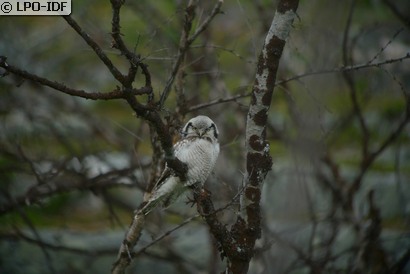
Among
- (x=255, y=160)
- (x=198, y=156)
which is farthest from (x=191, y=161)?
(x=255, y=160)

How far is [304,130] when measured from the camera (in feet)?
15.0

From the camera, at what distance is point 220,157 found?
9.06 m

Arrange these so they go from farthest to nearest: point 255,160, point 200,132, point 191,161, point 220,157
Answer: point 220,157, point 200,132, point 191,161, point 255,160

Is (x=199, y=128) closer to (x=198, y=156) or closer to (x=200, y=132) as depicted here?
(x=200, y=132)

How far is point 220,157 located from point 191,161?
167 inches

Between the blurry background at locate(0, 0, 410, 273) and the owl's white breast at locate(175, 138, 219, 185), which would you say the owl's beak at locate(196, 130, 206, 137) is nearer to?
the owl's white breast at locate(175, 138, 219, 185)

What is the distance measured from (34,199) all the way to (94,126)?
→ 414 centimetres

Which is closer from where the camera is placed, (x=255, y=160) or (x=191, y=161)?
(x=255, y=160)

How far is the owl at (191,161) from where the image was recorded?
15.7ft

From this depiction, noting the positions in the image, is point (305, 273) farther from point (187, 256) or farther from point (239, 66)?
point (239, 66)

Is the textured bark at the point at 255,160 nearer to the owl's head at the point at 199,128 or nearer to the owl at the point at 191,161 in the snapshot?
the owl at the point at 191,161

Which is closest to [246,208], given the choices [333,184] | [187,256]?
[333,184]

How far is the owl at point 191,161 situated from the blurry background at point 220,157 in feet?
1.03

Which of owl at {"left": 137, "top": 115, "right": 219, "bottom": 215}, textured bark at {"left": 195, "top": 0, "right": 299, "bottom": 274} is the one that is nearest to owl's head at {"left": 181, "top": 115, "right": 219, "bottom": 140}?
owl at {"left": 137, "top": 115, "right": 219, "bottom": 215}
